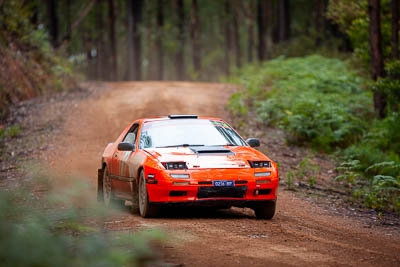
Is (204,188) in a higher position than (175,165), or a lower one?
lower

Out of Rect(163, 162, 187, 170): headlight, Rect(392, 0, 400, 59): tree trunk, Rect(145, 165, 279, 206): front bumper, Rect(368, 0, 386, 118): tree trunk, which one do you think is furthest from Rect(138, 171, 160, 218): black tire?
Rect(392, 0, 400, 59): tree trunk

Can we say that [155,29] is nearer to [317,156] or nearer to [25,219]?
[317,156]

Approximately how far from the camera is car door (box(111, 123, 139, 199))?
9.29 meters

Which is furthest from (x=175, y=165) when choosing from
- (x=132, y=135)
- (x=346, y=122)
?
(x=346, y=122)

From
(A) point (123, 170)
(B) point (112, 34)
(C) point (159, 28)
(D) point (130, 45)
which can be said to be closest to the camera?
(A) point (123, 170)

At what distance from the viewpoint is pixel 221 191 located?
8086 millimetres

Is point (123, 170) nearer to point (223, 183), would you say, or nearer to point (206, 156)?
point (206, 156)

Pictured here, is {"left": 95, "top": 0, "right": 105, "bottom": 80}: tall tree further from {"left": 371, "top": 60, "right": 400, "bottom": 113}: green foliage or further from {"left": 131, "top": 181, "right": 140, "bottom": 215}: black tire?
{"left": 131, "top": 181, "right": 140, "bottom": 215}: black tire

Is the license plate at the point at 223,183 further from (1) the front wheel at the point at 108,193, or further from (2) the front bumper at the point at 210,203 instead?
(1) the front wheel at the point at 108,193

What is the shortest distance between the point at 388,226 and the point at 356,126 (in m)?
9.48

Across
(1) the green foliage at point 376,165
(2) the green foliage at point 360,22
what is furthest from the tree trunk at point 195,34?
(1) the green foliage at point 376,165

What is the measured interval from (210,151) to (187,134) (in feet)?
2.85

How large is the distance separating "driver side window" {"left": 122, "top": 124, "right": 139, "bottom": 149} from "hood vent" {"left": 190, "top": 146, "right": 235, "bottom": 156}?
1382mm


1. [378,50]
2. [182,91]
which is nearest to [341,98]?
[378,50]
